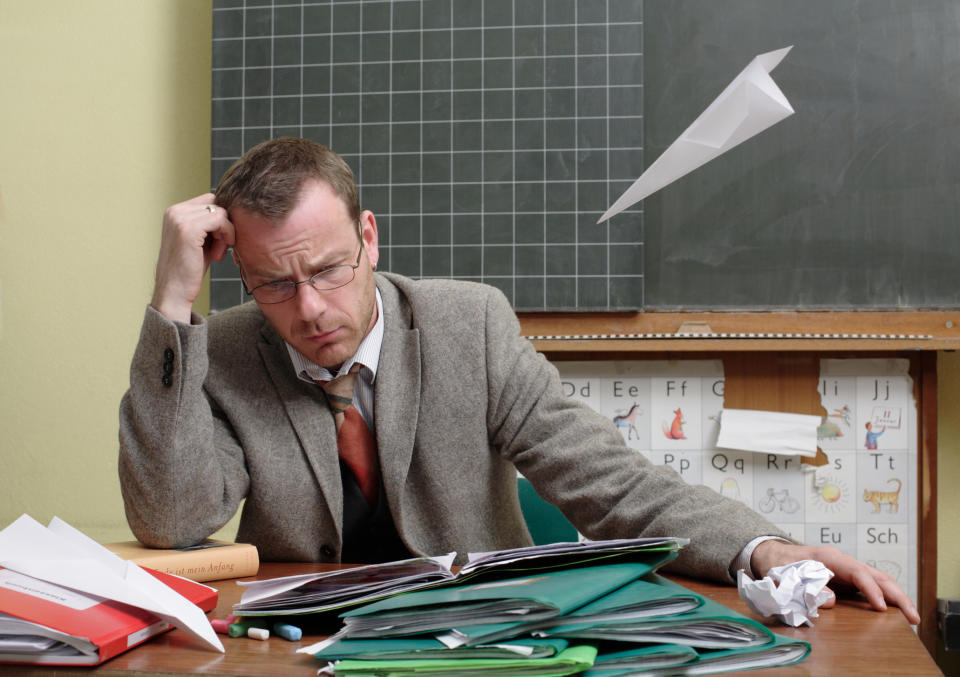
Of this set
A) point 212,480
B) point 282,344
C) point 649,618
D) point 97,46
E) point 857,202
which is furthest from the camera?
point 97,46

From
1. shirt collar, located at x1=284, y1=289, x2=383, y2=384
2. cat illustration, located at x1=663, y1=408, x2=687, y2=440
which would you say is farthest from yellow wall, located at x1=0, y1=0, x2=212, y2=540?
cat illustration, located at x1=663, y1=408, x2=687, y2=440

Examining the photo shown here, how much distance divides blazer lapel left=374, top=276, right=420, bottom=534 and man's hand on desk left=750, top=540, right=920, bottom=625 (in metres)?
0.53

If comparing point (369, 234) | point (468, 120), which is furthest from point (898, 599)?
point (468, 120)

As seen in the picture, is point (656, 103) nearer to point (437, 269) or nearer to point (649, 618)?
point (437, 269)

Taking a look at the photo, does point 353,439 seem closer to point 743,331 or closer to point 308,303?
A: point 308,303

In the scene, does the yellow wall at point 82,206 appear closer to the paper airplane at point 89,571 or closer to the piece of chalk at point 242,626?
the paper airplane at point 89,571

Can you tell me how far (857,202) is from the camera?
73.7 inches

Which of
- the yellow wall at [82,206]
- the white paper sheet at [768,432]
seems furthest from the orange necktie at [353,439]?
the yellow wall at [82,206]

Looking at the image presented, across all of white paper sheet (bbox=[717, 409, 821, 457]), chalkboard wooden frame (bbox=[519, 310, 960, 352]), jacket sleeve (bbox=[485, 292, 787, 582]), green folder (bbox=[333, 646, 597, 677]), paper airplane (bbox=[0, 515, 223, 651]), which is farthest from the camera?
white paper sheet (bbox=[717, 409, 821, 457])

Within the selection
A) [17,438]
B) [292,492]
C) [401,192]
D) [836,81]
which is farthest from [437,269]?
[17,438]

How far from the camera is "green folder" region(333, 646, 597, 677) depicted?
0.59m

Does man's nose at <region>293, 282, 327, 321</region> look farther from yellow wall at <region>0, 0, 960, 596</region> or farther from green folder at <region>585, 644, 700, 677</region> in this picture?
yellow wall at <region>0, 0, 960, 596</region>

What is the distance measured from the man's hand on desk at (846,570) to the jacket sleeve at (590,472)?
0.03m

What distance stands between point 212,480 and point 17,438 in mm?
1306
